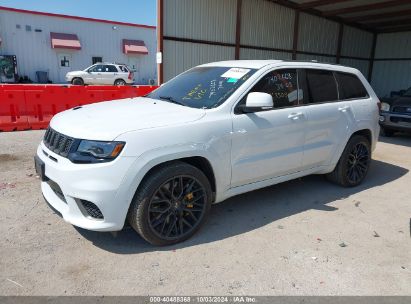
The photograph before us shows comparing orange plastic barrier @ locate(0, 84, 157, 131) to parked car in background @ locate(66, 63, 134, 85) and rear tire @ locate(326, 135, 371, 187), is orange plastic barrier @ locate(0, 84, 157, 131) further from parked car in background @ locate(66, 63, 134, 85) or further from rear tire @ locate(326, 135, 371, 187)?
parked car in background @ locate(66, 63, 134, 85)

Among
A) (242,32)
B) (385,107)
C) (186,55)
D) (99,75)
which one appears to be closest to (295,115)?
(385,107)

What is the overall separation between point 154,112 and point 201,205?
41.2 inches

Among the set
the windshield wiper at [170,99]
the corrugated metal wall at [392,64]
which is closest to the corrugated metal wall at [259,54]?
the corrugated metal wall at [392,64]

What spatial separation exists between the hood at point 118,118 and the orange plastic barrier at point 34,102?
5.38 m

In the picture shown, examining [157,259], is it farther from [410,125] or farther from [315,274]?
[410,125]

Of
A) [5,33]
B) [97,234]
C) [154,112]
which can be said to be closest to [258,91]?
[154,112]

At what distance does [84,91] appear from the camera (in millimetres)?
9320

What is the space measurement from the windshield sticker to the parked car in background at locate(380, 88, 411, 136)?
21.4ft

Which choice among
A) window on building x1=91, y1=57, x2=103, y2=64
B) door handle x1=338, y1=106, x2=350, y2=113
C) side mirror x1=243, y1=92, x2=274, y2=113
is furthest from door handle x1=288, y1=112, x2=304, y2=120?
window on building x1=91, y1=57, x2=103, y2=64

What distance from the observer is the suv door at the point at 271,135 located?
3652mm

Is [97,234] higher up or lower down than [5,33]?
lower down

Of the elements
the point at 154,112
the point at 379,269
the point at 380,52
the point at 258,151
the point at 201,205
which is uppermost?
the point at 380,52

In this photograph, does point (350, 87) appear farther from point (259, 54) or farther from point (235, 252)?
point (259, 54)

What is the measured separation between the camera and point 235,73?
13.1 ft
